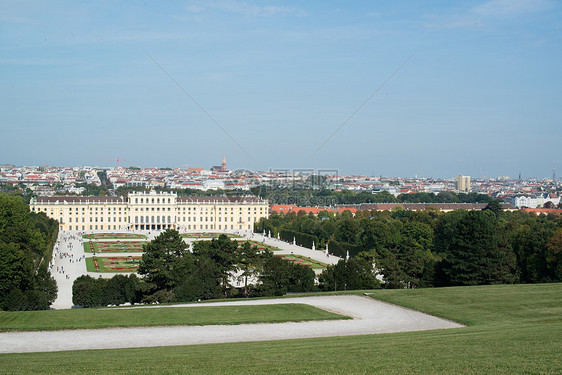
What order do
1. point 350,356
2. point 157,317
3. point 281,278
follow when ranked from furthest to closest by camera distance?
point 281,278, point 157,317, point 350,356

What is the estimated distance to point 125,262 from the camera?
43.4 meters

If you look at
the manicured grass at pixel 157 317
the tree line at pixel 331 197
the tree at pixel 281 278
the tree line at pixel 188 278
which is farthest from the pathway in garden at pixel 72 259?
the tree line at pixel 331 197

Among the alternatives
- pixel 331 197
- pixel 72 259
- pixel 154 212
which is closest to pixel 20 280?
pixel 72 259

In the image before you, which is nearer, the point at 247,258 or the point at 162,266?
the point at 162,266

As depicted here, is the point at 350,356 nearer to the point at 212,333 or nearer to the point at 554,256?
the point at 212,333

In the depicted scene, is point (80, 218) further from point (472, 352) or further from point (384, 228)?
point (472, 352)

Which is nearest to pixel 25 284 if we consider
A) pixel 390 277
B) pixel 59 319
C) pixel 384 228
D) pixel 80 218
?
pixel 59 319

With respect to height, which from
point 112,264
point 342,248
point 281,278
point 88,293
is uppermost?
point 281,278

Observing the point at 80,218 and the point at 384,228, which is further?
the point at 80,218

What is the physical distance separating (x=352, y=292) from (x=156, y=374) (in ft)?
49.5

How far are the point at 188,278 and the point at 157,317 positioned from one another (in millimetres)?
6519

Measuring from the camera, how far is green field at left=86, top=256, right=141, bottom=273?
39.2 m

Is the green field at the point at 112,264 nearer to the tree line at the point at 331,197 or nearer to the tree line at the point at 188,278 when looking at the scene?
the tree line at the point at 188,278

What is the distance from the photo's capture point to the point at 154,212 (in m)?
85.6
